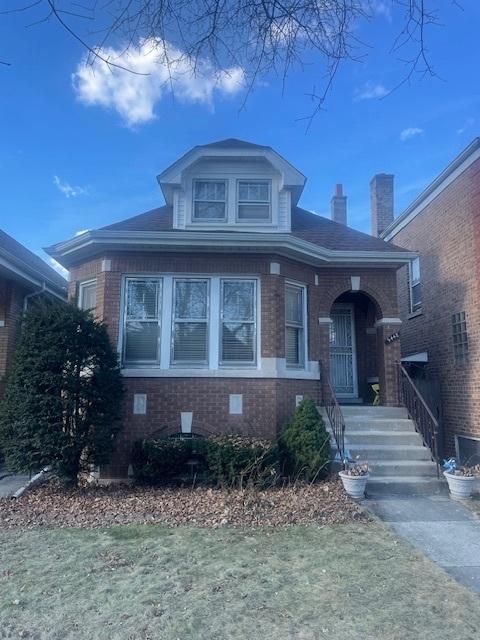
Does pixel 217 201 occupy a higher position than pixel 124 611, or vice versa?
pixel 217 201

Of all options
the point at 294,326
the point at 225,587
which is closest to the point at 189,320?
the point at 294,326

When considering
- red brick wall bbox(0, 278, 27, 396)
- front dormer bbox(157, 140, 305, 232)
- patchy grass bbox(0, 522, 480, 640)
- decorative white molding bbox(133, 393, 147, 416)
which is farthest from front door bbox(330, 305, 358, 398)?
red brick wall bbox(0, 278, 27, 396)

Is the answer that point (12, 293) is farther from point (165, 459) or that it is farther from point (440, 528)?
point (440, 528)

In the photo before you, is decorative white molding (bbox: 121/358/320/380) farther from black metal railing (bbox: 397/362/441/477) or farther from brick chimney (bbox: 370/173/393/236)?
brick chimney (bbox: 370/173/393/236)

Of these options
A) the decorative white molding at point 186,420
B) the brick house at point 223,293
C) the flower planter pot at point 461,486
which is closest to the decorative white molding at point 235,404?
the brick house at point 223,293

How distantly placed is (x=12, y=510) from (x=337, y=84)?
21.0 ft

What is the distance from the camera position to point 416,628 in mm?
3289

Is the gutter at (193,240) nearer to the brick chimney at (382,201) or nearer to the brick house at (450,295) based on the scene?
the brick house at (450,295)

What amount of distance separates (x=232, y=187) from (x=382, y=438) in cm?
585

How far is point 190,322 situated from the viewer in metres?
8.96

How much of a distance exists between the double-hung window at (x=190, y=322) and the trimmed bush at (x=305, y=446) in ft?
6.78

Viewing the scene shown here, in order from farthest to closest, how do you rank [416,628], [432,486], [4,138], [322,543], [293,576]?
1. [432,486]
2. [4,138]
3. [322,543]
4. [293,576]
5. [416,628]

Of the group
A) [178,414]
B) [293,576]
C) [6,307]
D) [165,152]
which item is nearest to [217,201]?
[165,152]

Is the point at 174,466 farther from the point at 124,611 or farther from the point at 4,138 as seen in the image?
the point at 4,138
